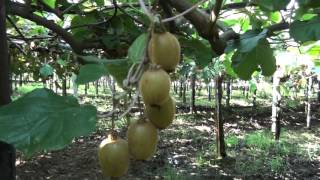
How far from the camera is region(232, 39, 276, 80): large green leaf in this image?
137 centimetres

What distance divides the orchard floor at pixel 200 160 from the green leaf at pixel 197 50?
20.3ft

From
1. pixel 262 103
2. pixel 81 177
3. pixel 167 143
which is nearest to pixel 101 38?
pixel 81 177

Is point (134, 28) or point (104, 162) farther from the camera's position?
point (134, 28)

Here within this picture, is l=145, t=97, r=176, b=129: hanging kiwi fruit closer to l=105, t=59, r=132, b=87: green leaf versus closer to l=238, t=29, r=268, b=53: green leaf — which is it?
l=105, t=59, r=132, b=87: green leaf

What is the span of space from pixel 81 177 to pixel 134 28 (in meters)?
6.24

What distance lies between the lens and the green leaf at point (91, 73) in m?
0.76

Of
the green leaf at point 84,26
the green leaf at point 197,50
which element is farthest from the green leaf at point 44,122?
the green leaf at point 84,26

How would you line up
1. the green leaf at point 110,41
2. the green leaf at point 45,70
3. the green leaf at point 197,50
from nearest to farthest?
the green leaf at point 197,50 < the green leaf at point 110,41 < the green leaf at point 45,70

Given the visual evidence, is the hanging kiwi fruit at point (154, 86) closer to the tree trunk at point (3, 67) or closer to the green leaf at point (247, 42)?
the green leaf at point (247, 42)

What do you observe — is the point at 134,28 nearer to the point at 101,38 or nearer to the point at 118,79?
the point at 101,38

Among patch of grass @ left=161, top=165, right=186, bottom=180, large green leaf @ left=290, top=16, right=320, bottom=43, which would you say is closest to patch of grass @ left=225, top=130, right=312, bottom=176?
patch of grass @ left=161, top=165, right=186, bottom=180

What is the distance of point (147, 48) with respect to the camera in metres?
0.67

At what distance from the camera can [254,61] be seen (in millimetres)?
1434

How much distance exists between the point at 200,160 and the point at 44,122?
8.27 meters
